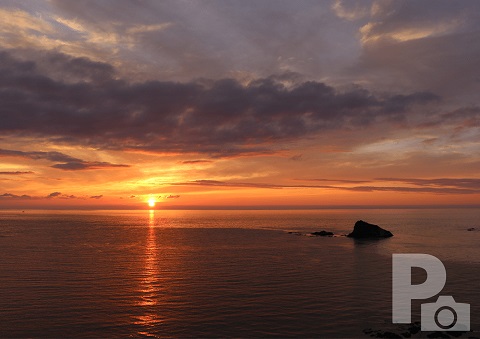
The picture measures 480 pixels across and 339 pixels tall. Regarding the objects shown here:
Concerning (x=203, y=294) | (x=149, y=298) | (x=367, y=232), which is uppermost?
(x=367, y=232)

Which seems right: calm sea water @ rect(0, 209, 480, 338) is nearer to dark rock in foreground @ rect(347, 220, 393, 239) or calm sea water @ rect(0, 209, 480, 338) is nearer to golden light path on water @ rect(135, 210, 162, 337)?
golden light path on water @ rect(135, 210, 162, 337)

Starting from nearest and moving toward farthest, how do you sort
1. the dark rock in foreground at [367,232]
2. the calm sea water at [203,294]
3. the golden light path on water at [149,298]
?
the calm sea water at [203,294], the golden light path on water at [149,298], the dark rock in foreground at [367,232]

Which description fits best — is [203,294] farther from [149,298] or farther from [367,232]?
[367,232]

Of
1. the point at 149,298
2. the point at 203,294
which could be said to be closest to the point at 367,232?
the point at 203,294

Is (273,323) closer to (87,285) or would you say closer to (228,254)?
(87,285)

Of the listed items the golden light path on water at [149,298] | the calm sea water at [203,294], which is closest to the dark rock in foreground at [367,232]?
the calm sea water at [203,294]

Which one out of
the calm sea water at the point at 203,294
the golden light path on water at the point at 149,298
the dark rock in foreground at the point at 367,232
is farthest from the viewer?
the dark rock in foreground at the point at 367,232

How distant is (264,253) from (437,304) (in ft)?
145

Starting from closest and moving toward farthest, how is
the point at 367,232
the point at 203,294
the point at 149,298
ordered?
the point at 149,298 < the point at 203,294 < the point at 367,232

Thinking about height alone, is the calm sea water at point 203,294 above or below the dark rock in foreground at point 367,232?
below

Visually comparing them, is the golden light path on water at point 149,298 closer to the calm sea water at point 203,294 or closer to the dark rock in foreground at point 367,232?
the calm sea water at point 203,294

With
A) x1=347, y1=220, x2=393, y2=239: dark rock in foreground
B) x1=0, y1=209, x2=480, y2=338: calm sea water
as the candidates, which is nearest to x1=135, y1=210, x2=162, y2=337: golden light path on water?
x1=0, y1=209, x2=480, y2=338: calm sea water

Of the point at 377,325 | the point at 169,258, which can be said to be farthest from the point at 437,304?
the point at 169,258

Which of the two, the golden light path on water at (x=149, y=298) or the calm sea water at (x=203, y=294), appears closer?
the calm sea water at (x=203, y=294)
